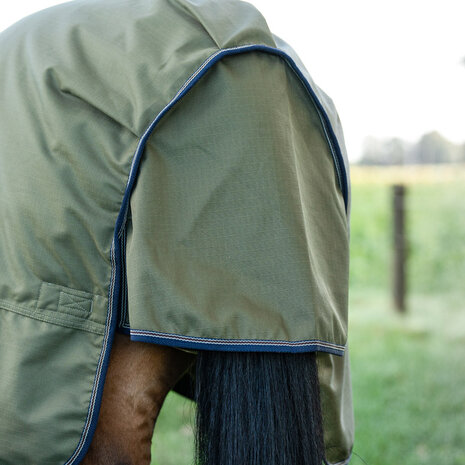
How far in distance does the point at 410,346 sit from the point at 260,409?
321 cm

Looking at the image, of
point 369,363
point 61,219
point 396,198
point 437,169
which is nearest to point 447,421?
point 369,363

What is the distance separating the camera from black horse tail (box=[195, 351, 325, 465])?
1090 millimetres

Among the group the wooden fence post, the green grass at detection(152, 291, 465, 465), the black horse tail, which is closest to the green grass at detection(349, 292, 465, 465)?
the green grass at detection(152, 291, 465, 465)

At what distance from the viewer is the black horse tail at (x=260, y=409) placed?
1.09 metres

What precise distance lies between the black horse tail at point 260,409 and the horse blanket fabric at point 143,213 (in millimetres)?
52

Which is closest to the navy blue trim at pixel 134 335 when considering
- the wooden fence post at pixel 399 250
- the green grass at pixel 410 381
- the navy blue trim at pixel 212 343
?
the navy blue trim at pixel 212 343

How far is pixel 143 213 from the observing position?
1.08 m

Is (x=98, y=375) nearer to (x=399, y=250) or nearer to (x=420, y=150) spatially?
(x=399, y=250)

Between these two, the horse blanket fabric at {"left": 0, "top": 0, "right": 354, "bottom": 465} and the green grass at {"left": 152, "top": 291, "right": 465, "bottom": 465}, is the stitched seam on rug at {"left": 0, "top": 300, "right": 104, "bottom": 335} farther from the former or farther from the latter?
the green grass at {"left": 152, "top": 291, "right": 465, "bottom": 465}

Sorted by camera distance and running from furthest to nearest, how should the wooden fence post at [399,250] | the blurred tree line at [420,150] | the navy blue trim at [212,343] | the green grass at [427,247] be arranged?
the blurred tree line at [420,150] → the green grass at [427,247] → the wooden fence post at [399,250] → the navy blue trim at [212,343]

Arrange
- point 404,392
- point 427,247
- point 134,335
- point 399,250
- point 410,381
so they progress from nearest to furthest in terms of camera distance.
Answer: point 134,335
point 404,392
point 410,381
point 399,250
point 427,247

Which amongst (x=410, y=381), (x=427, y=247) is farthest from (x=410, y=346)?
(x=427, y=247)

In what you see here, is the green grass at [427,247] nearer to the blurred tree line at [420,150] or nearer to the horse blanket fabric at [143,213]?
the blurred tree line at [420,150]

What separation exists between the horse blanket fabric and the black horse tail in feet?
0.17
